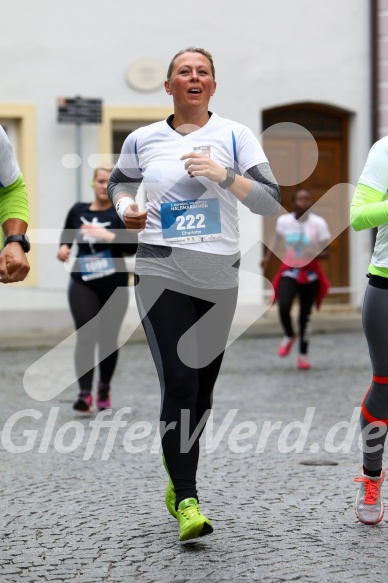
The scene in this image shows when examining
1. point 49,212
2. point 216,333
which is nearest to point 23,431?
point 216,333

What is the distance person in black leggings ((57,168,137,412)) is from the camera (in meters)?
9.34

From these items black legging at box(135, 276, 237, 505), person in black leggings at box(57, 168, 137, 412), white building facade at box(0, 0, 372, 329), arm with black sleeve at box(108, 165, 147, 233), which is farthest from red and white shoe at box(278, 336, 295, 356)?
black legging at box(135, 276, 237, 505)

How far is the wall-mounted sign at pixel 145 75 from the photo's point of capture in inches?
683

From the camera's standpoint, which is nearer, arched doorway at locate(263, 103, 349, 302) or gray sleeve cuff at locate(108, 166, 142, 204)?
gray sleeve cuff at locate(108, 166, 142, 204)

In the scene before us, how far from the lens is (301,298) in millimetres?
12805

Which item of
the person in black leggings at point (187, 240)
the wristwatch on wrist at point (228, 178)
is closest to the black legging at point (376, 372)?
the person in black leggings at point (187, 240)

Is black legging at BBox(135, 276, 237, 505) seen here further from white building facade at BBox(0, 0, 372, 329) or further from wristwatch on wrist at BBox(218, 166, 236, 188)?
white building facade at BBox(0, 0, 372, 329)

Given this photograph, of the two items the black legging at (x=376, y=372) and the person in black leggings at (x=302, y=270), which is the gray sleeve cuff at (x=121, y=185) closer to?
the black legging at (x=376, y=372)

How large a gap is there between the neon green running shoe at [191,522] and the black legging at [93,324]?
14.2ft

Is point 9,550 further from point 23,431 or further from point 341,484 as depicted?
point 23,431

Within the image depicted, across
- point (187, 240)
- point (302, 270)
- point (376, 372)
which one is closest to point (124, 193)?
point (187, 240)

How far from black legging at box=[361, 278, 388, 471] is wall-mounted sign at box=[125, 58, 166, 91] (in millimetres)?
12232

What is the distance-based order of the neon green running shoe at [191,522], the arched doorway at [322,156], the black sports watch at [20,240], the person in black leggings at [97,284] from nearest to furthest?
1. the black sports watch at [20,240]
2. the neon green running shoe at [191,522]
3. the person in black leggings at [97,284]
4. the arched doorway at [322,156]

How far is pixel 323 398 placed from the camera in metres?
10.3
